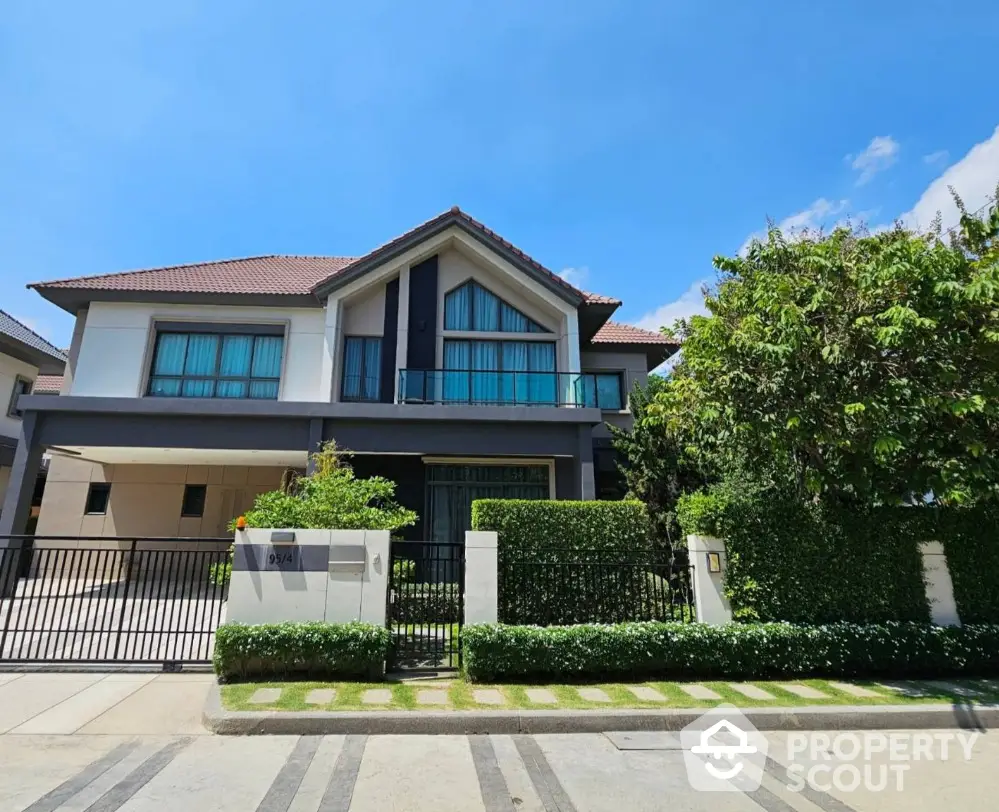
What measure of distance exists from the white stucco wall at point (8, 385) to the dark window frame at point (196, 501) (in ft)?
21.0

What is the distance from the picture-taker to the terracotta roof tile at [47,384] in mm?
20211

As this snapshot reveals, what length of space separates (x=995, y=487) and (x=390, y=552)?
854 cm

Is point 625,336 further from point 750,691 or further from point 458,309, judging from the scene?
point 750,691

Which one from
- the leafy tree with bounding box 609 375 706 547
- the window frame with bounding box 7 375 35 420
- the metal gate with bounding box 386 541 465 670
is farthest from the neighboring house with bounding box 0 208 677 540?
the metal gate with bounding box 386 541 465 670

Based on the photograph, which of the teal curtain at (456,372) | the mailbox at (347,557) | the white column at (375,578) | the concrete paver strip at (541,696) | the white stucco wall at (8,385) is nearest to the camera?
the concrete paver strip at (541,696)

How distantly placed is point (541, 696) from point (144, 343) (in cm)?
1343

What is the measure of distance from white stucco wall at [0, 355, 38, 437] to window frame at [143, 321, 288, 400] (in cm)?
784

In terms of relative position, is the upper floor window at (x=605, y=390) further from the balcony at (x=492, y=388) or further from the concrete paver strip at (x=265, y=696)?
the concrete paver strip at (x=265, y=696)

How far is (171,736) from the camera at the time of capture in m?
5.31

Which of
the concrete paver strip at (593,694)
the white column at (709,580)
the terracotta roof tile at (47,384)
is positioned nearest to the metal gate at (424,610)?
the concrete paver strip at (593,694)

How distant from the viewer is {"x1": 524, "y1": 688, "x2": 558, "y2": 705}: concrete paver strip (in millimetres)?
6258

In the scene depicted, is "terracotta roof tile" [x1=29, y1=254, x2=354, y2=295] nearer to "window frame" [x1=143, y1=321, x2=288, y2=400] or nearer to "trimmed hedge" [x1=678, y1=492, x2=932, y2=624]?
"window frame" [x1=143, y1=321, x2=288, y2=400]

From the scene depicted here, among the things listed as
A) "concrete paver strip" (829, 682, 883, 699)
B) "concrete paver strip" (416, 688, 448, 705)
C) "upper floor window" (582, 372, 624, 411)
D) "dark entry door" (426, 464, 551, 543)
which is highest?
"upper floor window" (582, 372, 624, 411)

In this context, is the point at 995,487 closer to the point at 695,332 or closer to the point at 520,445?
the point at 695,332
